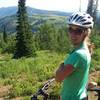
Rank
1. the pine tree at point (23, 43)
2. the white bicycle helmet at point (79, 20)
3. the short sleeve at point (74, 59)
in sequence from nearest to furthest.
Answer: the short sleeve at point (74, 59), the white bicycle helmet at point (79, 20), the pine tree at point (23, 43)

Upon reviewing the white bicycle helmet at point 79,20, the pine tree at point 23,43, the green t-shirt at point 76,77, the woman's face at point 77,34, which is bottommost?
the pine tree at point 23,43

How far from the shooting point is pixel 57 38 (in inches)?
3649

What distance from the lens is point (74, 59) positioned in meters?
3.69

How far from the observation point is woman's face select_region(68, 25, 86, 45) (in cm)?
385

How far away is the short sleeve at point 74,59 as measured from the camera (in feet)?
12.1

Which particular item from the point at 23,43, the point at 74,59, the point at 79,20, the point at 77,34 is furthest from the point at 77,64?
the point at 23,43

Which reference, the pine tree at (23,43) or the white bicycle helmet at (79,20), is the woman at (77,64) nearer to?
the white bicycle helmet at (79,20)

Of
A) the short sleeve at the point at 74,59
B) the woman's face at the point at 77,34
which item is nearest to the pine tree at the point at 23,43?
the woman's face at the point at 77,34

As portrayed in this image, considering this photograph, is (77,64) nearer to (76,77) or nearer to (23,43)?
(76,77)

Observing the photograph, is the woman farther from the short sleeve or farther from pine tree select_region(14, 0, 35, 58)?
pine tree select_region(14, 0, 35, 58)

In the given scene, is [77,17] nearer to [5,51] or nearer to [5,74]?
[5,74]

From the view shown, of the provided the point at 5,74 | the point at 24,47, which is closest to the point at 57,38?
the point at 24,47

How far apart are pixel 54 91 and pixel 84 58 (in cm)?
610

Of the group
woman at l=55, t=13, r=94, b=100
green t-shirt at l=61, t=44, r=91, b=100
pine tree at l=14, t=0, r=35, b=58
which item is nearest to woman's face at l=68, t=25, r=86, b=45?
woman at l=55, t=13, r=94, b=100
